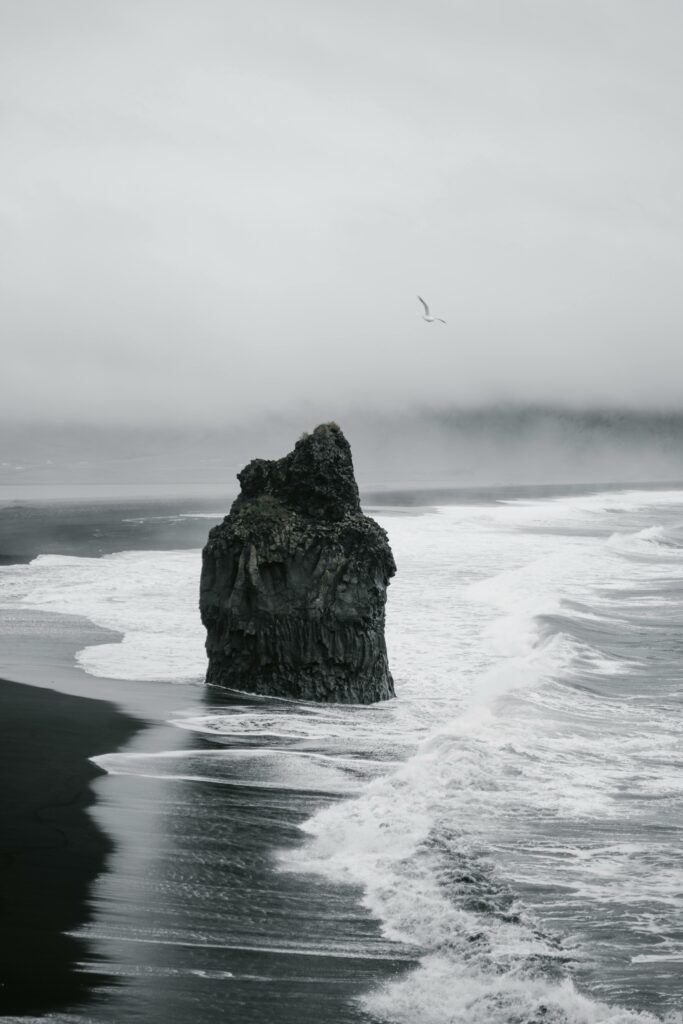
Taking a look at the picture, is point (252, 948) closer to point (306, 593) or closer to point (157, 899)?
point (157, 899)

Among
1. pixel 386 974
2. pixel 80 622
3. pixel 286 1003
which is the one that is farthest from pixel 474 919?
pixel 80 622

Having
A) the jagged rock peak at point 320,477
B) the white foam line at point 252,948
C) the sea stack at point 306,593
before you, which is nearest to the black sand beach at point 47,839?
the white foam line at point 252,948

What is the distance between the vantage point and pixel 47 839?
917cm

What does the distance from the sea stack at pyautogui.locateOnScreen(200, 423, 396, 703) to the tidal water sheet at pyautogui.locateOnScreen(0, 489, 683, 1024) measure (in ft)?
2.15

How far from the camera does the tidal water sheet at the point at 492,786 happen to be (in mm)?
6719

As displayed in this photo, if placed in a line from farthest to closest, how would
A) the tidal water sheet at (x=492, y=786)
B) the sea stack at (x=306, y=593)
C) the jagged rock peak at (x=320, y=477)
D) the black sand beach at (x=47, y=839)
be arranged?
the jagged rock peak at (x=320, y=477) < the sea stack at (x=306, y=593) < the tidal water sheet at (x=492, y=786) < the black sand beach at (x=47, y=839)

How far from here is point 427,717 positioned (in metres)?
14.8

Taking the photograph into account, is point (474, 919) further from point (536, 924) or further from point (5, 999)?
point (5, 999)

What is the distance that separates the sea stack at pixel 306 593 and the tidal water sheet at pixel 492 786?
65 cm

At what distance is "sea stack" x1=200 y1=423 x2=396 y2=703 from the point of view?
620 inches

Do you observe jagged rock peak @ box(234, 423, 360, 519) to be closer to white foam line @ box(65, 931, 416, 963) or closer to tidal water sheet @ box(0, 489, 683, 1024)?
tidal water sheet @ box(0, 489, 683, 1024)

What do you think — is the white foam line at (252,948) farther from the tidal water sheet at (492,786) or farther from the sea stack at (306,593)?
the sea stack at (306,593)

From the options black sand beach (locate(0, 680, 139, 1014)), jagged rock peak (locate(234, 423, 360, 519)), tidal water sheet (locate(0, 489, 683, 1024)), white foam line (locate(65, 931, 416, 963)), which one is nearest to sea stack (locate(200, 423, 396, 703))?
jagged rock peak (locate(234, 423, 360, 519))

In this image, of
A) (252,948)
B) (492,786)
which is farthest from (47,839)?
(492,786)
